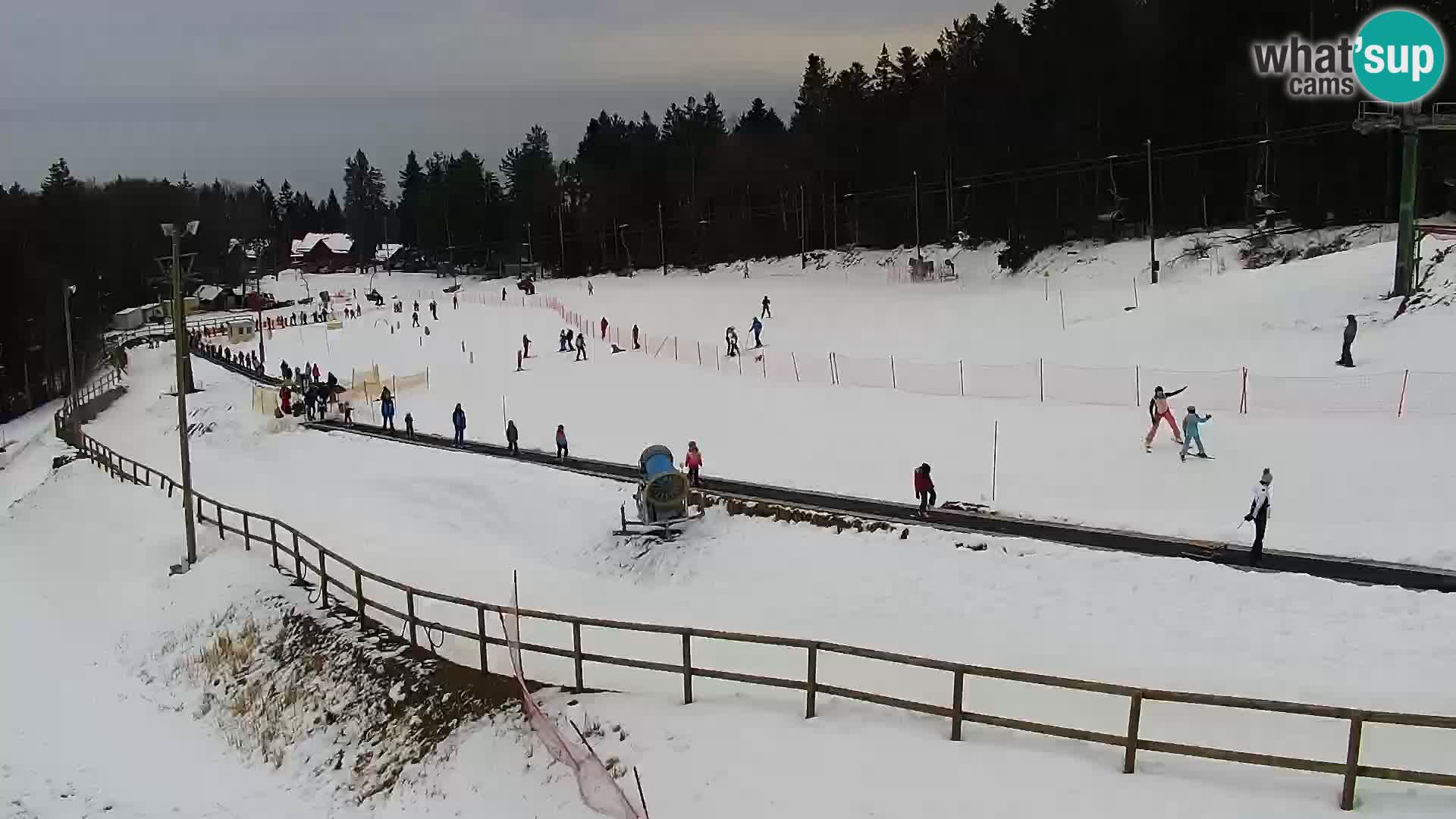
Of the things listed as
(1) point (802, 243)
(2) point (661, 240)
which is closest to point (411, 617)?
(1) point (802, 243)

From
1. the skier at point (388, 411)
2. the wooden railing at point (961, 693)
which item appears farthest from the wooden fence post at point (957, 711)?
the skier at point (388, 411)

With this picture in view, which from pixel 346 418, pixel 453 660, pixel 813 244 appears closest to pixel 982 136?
pixel 813 244

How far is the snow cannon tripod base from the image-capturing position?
924 inches

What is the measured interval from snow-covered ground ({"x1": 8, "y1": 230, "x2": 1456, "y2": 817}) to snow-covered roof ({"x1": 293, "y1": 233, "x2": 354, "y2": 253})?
131724mm

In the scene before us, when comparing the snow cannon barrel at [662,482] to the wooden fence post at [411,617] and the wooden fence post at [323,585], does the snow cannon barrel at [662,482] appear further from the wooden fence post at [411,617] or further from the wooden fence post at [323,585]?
the wooden fence post at [411,617]

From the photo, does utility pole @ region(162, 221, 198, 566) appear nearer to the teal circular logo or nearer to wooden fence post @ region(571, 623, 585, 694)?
wooden fence post @ region(571, 623, 585, 694)

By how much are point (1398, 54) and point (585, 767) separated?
45856mm

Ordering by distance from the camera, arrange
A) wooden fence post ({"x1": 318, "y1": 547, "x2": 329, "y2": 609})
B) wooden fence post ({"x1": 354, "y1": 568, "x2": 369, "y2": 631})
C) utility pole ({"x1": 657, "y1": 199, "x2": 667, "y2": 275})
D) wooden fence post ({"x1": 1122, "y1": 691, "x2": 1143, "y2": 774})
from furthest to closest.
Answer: utility pole ({"x1": 657, "y1": 199, "x2": 667, "y2": 275}) → wooden fence post ({"x1": 318, "y1": 547, "x2": 329, "y2": 609}) → wooden fence post ({"x1": 354, "y1": 568, "x2": 369, "y2": 631}) → wooden fence post ({"x1": 1122, "y1": 691, "x2": 1143, "y2": 774})

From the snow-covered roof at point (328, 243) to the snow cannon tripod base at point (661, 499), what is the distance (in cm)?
15653

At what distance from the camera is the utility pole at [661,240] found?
99.4 metres

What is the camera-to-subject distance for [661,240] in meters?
104

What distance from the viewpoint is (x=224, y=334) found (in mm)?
85125

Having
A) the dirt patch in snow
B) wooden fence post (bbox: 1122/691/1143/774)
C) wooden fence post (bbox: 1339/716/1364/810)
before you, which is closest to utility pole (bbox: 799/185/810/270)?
the dirt patch in snow

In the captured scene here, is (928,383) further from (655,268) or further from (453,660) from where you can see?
(655,268)
